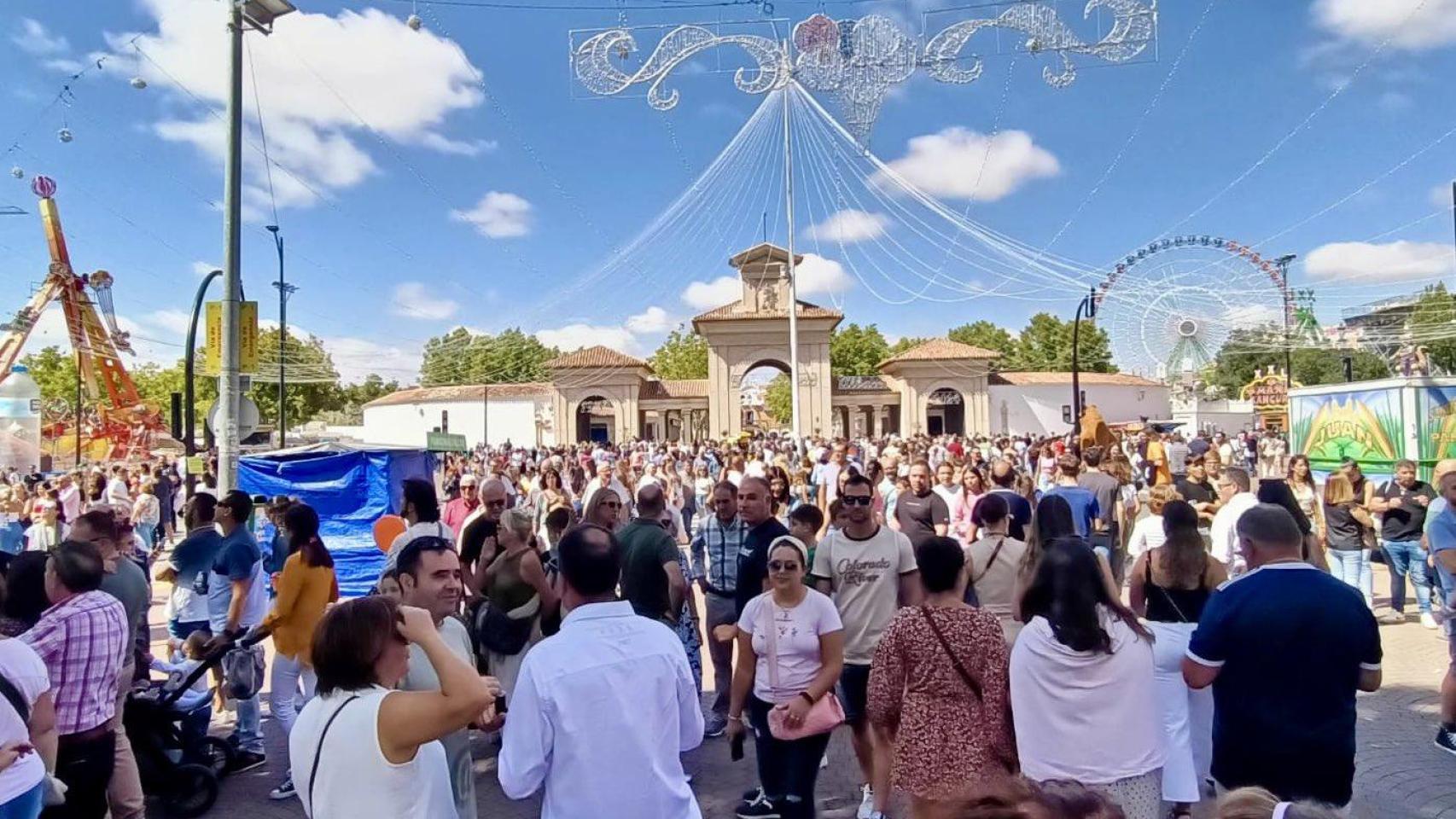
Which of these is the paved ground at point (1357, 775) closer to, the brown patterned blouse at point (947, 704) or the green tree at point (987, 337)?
the brown patterned blouse at point (947, 704)

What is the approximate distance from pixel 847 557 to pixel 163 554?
15.7 m

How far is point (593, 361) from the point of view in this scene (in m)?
51.2

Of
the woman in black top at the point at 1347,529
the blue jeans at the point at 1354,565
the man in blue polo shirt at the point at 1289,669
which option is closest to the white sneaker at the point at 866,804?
the man in blue polo shirt at the point at 1289,669

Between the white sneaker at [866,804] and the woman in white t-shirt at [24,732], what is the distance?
3523 mm

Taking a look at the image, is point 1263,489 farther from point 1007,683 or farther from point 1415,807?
point 1007,683

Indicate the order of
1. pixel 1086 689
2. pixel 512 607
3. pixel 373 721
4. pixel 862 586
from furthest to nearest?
pixel 512 607, pixel 862 586, pixel 1086 689, pixel 373 721

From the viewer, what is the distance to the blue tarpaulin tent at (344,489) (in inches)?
424

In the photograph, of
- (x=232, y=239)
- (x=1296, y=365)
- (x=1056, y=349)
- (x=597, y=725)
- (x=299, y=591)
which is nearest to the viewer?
(x=597, y=725)

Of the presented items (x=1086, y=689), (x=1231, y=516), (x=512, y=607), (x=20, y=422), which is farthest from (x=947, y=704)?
(x=20, y=422)

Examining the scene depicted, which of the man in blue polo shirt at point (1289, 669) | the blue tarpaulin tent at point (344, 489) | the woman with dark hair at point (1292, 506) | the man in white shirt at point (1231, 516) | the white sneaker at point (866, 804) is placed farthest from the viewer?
the blue tarpaulin tent at point (344, 489)

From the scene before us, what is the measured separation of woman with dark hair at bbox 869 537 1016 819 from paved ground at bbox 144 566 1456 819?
1.91m

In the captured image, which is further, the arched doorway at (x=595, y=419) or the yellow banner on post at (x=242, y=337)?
the arched doorway at (x=595, y=419)

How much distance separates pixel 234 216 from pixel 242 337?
117cm

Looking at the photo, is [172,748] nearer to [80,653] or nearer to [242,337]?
[80,653]
